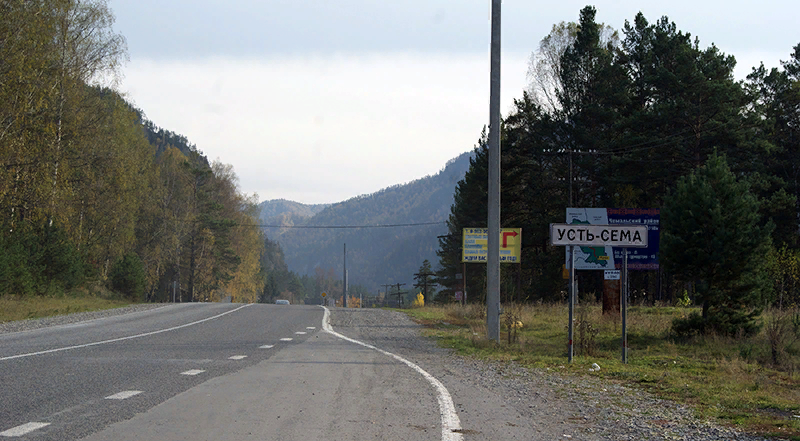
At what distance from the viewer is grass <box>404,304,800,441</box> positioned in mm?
8538

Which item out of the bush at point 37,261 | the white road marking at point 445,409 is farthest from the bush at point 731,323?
the bush at point 37,261

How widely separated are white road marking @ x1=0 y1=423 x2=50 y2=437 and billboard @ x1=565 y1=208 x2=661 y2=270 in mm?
22308

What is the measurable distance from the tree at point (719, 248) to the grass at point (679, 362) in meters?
0.79

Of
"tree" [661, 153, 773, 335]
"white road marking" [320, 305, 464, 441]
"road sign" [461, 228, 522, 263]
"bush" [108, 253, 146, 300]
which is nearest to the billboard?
"road sign" [461, 228, 522, 263]

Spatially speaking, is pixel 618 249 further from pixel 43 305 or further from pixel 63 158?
pixel 63 158

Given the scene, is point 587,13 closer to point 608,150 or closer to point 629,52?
point 629,52

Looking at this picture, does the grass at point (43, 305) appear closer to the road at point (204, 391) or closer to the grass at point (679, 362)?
the road at point (204, 391)

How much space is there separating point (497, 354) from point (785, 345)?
330 inches

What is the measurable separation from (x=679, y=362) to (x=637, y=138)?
2837 cm

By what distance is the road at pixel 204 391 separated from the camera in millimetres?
6102

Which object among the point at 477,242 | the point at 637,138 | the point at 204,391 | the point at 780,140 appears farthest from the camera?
the point at 780,140

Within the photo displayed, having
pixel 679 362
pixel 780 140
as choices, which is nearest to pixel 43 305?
pixel 679 362

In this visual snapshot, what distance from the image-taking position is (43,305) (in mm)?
28031

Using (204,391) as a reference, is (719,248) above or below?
above
